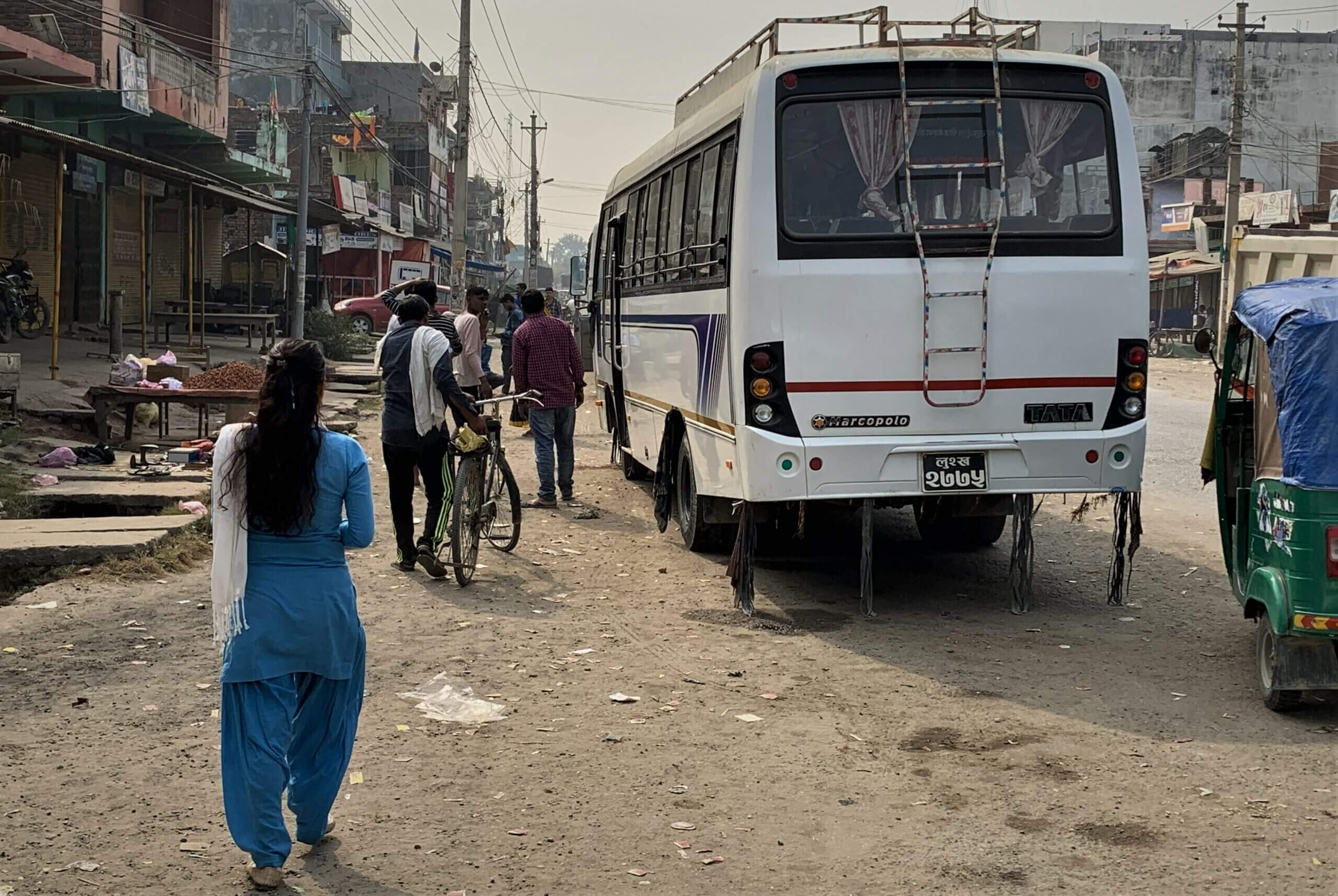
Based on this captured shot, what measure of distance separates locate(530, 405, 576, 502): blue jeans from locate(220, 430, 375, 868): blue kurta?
745 cm

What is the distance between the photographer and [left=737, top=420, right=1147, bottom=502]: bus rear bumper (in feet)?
24.1

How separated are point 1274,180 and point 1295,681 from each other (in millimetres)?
68652

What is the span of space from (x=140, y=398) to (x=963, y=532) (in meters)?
8.39

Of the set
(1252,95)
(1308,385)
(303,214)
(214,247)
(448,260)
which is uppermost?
(1252,95)

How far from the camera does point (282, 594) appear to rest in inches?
161

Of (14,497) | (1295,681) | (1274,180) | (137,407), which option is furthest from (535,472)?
(1274,180)

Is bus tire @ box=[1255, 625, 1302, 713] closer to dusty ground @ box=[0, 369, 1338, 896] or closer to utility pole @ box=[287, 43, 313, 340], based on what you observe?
dusty ground @ box=[0, 369, 1338, 896]

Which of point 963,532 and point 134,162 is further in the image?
point 134,162

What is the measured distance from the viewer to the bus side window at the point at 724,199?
7.81 meters

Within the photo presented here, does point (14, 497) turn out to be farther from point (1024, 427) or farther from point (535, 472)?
point (1024, 427)

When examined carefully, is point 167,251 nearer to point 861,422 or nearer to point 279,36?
point 861,422

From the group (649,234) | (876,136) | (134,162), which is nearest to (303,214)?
(134,162)

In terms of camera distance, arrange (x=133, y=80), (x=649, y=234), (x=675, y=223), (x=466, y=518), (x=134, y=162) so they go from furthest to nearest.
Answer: (x=133, y=80)
(x=134, y=162)
(x=649, y=234)
(x=675, y=223)
(x=466, y=518)

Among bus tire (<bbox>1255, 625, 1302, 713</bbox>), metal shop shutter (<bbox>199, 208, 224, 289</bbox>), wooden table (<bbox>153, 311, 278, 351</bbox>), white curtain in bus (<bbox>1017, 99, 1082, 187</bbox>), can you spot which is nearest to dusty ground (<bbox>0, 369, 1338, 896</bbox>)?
bus tire (<bbox>1255, 625, 1302, 713</bbox>)
